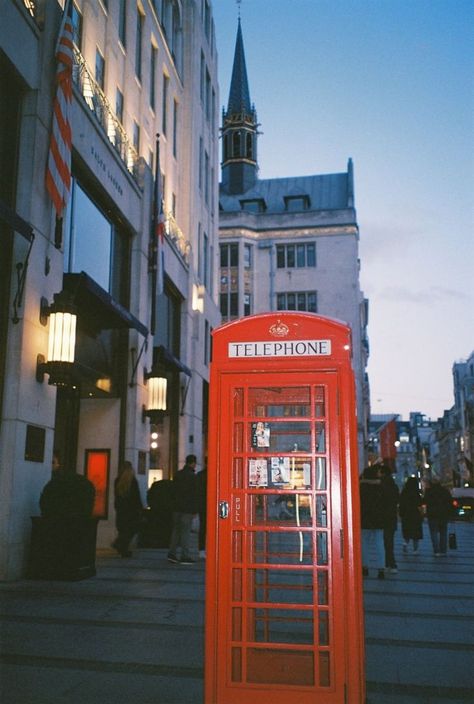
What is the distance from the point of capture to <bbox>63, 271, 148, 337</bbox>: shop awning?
12680 millimetres

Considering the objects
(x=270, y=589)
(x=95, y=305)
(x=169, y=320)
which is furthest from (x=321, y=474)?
(x=169, y=320)

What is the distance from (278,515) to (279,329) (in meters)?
1.46

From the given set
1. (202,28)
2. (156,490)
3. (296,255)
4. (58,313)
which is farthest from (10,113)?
(296,255)

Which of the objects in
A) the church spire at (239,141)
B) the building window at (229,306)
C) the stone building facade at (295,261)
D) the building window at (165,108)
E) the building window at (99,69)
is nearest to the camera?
the building window at (99,69)

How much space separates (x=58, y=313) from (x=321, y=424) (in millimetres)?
7510

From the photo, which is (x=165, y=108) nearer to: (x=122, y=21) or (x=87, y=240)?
(x=122, y=21)

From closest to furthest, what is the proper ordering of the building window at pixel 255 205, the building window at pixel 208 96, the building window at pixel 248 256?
the building window at pixel 208 96
the building window at pixel 248 256
the building window at pixel 255 205

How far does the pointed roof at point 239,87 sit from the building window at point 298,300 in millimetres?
24504

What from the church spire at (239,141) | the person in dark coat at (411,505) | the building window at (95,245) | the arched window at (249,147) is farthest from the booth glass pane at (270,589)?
the arched window at (249,147)

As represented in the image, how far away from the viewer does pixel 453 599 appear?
952 centimetres

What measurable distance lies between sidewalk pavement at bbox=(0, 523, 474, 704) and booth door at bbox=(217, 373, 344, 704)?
372 mm

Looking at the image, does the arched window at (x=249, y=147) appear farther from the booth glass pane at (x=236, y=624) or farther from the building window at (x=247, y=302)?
the booth glass pane at (x=236, y=624)

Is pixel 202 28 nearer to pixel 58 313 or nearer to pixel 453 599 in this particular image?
pixel 58 313

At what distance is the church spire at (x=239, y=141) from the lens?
2712 inches
